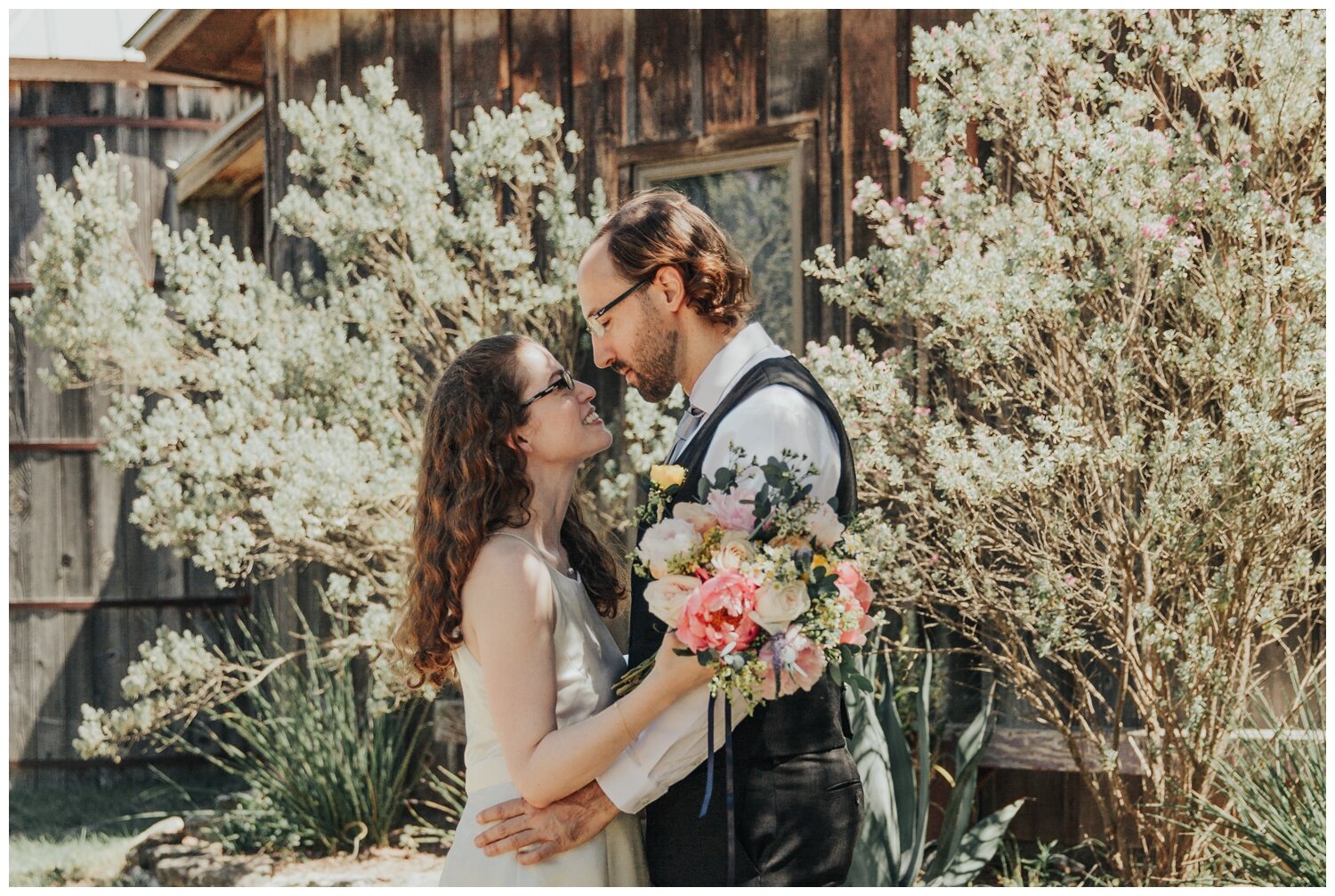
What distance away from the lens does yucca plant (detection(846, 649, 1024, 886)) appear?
Answer: 177 inches

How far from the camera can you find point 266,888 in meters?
5.59

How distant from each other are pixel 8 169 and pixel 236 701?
3758 mm

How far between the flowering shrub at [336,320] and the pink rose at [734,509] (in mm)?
3386

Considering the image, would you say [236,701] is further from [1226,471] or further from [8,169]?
[1226,471]

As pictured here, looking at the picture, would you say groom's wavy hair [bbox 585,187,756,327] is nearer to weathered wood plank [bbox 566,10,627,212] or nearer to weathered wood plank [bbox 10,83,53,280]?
weathered wood plank [bbox 566,10,627,212]

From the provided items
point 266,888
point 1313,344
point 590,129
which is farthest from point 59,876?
point 1313,344

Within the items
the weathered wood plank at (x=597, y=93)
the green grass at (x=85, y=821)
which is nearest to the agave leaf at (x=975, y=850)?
the weathered wood plank at (x=597, y=93)

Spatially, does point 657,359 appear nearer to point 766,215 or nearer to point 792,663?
point 792,663

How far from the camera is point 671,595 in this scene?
2.16 meters

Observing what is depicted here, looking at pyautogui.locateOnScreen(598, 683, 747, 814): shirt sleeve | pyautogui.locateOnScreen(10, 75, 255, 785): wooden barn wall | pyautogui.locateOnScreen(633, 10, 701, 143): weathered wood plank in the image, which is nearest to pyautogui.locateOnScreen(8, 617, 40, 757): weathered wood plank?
pyautogui.locateOnScreen(10, 75, 255, 785): wooden barn wall

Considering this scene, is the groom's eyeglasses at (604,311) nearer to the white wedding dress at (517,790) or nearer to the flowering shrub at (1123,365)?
the white wedding dress at (517,790)

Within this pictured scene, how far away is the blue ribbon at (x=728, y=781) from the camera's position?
227cm

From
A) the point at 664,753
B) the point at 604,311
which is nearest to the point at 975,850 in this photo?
the point at 664,753

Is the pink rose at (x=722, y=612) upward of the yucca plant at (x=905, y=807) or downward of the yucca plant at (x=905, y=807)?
upward
